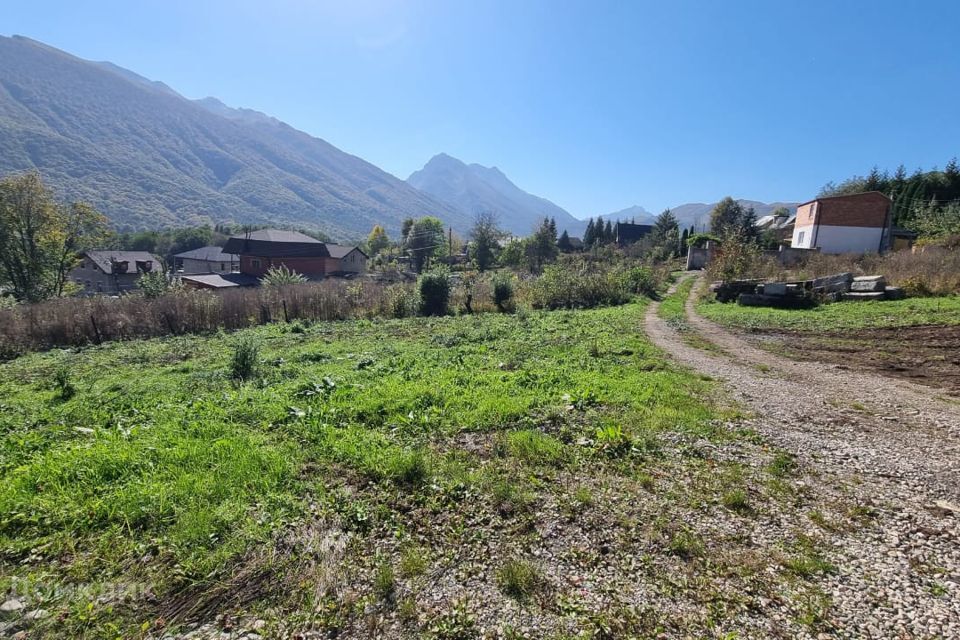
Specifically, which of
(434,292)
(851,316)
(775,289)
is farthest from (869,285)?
(434,292)

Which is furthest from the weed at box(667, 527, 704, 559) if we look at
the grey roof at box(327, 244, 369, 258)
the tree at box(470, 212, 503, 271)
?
the grey roof at box(327, 244, 369, 258)

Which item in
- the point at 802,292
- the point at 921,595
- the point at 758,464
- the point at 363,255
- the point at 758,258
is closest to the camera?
the point at 921,595

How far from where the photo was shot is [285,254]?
48.2 metres

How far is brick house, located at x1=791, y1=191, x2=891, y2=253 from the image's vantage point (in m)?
30.3

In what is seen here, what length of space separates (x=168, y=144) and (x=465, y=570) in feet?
883

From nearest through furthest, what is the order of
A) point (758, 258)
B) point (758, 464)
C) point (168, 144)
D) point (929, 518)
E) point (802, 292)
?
point (929, 518) → point (758, 464) → point (802, 292) → point (758, 258) → point (168, 144)

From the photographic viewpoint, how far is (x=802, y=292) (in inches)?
580

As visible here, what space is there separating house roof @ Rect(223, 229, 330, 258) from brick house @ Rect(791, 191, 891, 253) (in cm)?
5116

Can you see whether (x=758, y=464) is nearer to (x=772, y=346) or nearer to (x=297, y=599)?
(x=297, y=599)

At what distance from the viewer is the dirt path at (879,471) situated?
7.97 ft

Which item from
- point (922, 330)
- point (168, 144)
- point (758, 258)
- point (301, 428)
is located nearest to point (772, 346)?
point (922, 330)

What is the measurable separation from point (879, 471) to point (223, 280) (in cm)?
5008

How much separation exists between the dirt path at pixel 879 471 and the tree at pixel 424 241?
54332 mm

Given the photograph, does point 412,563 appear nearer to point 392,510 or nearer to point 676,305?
point 392,510
